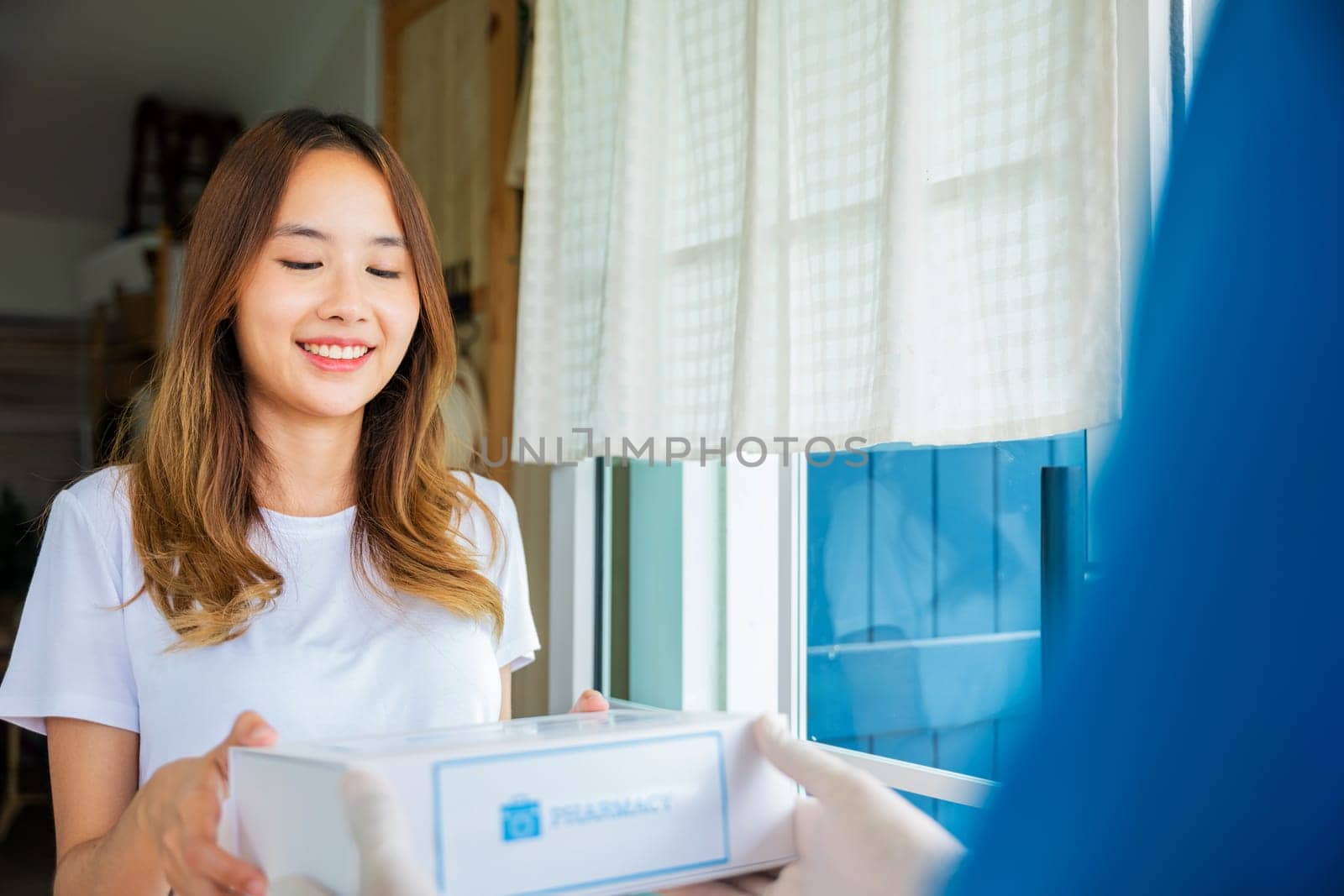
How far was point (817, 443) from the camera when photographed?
5.07 feet

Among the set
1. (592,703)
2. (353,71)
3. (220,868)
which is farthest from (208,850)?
(353,71)

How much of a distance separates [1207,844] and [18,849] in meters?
4.10

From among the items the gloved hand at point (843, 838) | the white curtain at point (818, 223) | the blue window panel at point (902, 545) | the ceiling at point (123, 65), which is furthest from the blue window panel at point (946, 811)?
the ceiling at point (123, 65)

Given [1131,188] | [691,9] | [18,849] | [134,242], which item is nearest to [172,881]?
[1131,188]

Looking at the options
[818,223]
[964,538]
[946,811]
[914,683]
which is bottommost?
[946,811]

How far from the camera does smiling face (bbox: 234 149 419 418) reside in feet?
3.46

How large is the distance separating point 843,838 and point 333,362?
2.24 ft

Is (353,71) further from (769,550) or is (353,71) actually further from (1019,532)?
(1019,532)

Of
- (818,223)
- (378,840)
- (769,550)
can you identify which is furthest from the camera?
(769,550)

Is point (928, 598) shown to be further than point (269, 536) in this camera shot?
Yes

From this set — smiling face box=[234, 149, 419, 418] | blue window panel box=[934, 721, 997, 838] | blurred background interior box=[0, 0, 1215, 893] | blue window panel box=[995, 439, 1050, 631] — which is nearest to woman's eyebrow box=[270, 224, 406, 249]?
smiling face box=[234, 149, 419, 418]

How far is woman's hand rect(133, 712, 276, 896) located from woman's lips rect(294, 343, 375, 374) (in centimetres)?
45

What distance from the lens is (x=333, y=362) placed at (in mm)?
1077

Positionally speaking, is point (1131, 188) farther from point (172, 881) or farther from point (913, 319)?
point (172, 881)
